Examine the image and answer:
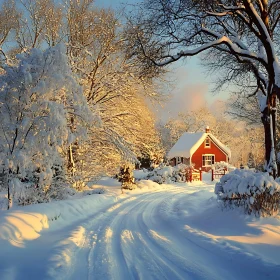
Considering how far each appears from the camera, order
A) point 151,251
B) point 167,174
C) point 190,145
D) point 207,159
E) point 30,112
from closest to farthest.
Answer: point 151,251 → point 30,112 → point 167,174 → point 190,145 → point 207,159

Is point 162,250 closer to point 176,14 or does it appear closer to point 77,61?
point 176,14

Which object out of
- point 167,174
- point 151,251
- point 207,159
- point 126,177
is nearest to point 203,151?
point 207,159

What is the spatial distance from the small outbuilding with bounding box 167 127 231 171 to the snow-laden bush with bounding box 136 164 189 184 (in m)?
12.6

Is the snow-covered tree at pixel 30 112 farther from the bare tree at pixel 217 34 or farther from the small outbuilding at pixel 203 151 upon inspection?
the small outbuilding at pixel 203 151

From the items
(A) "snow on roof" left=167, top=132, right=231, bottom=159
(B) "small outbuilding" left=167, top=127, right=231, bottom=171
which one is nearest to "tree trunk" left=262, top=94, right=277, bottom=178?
(A) "snow on roof" left=167, top=132, right=231, bottom=159

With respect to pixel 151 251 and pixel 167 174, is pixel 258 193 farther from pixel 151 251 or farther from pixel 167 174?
pixel 167 174

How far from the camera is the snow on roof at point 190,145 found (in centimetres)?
4283

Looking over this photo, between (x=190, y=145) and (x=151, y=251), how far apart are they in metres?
38.3

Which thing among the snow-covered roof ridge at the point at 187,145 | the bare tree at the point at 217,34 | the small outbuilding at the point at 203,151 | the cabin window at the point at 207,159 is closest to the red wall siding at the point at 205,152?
the small outbuilding at the point at 203,151

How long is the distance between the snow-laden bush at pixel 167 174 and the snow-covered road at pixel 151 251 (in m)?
19.0

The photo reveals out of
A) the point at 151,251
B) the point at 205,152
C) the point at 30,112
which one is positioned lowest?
the point at 151,251

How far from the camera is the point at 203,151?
45.0m

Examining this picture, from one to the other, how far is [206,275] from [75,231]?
4307 millimetres

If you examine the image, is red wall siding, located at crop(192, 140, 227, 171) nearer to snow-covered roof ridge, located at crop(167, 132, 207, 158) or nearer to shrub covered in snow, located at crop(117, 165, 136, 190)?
snow-covered roof ridge, located at crop(167, 132, 207, 158)
